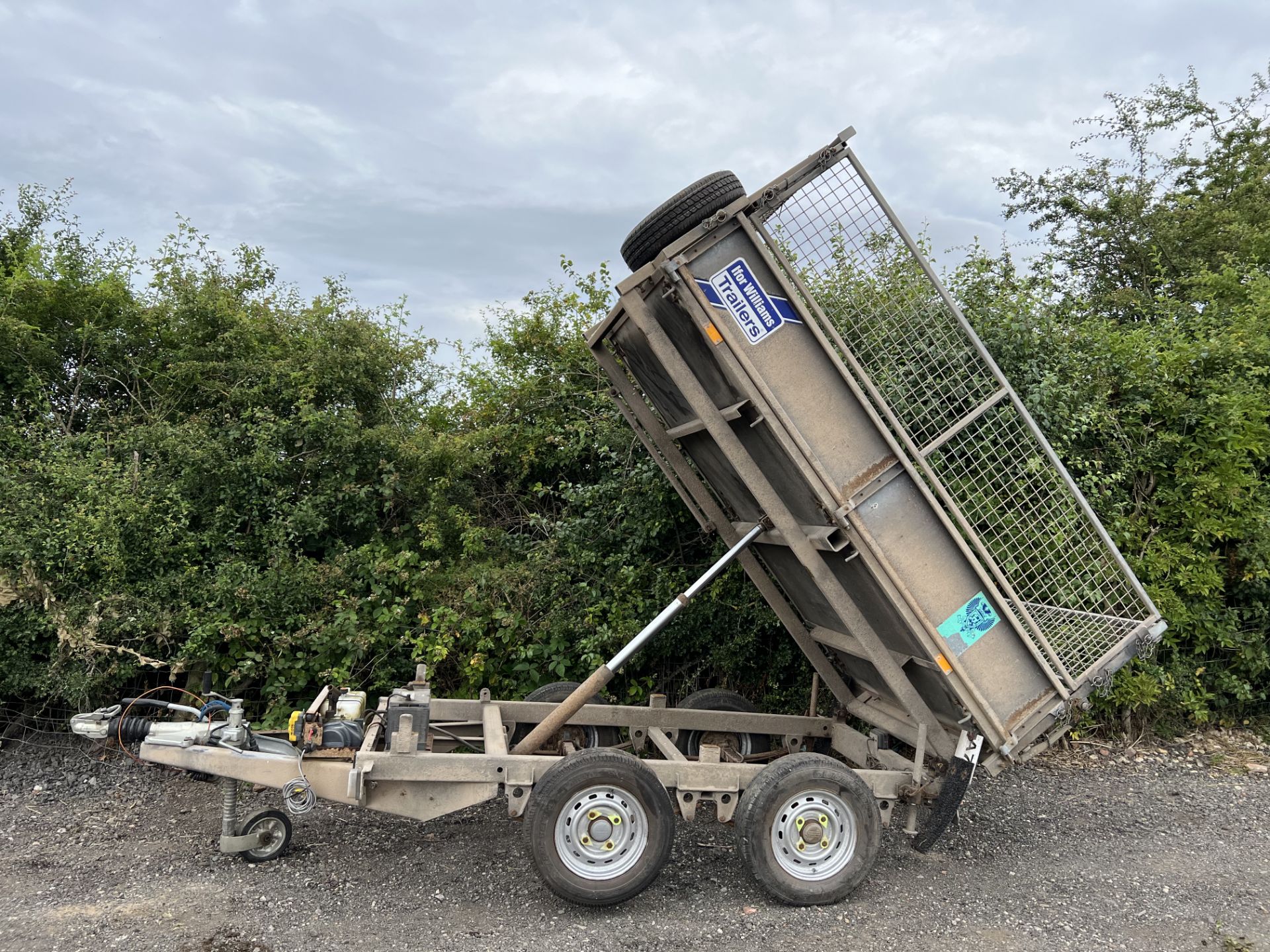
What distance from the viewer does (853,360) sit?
4.23m

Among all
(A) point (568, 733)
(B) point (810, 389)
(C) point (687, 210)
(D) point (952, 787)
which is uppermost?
(C) point (687, 210)

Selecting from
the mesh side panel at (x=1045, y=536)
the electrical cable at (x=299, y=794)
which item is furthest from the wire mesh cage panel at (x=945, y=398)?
the electrical cable at (x=299, y=794)

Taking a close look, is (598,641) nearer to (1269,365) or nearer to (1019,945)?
(1019,945)

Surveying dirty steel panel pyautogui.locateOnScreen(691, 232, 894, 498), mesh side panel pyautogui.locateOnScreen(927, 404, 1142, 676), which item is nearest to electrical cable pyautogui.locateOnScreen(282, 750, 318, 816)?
dirty steel panel pyautogui.locateOnScreen(691, 232, 894, 498)

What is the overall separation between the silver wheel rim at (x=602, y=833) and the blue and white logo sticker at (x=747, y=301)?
2303mm

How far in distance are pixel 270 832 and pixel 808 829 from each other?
112 inches

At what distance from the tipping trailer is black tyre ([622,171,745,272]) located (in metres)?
0.01

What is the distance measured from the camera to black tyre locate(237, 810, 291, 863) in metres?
4.55

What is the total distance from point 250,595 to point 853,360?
4.54 metres

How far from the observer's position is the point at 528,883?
4.40 m

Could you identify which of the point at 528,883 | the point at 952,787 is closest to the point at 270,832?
the point at 528,883

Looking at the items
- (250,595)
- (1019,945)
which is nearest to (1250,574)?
(1019,945)

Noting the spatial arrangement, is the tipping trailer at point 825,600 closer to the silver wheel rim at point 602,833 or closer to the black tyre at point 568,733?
the silver wheel rim at point 602,833

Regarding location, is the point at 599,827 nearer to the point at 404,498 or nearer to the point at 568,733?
the point at 568,733
